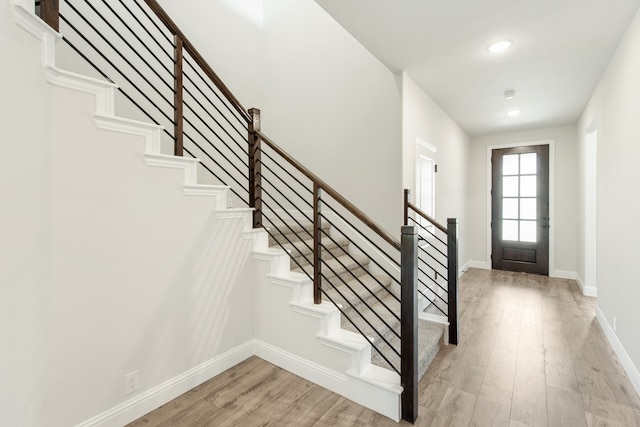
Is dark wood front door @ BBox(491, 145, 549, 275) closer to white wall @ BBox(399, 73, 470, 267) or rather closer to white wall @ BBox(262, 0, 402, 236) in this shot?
white wall @ BBox(399, 73, 470, 267)

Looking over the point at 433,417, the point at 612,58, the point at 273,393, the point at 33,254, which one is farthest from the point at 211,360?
the point at 612,58

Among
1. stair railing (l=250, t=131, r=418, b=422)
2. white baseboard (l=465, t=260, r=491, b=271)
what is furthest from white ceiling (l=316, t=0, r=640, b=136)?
white baseboard (l=465, t=260, r=491, b=271)

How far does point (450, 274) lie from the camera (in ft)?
9.35

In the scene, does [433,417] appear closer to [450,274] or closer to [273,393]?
[273,393]

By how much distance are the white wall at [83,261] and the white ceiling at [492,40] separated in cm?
168

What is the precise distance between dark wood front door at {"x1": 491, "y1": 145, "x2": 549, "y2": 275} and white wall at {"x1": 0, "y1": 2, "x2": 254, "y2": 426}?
553 centimetres

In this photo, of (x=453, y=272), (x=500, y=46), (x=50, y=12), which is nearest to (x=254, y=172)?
(x=50, y=12)

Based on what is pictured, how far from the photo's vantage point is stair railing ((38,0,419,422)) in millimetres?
1880

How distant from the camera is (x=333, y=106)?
3.58 metres

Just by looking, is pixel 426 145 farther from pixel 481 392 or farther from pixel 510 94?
pixel 481 392

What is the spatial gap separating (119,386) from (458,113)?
497cm

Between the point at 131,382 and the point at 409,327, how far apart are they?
67.1 inches

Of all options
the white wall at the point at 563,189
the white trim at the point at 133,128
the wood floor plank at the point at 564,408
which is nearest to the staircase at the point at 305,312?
the white trim at the point at 133,128

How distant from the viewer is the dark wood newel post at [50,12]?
161cm
